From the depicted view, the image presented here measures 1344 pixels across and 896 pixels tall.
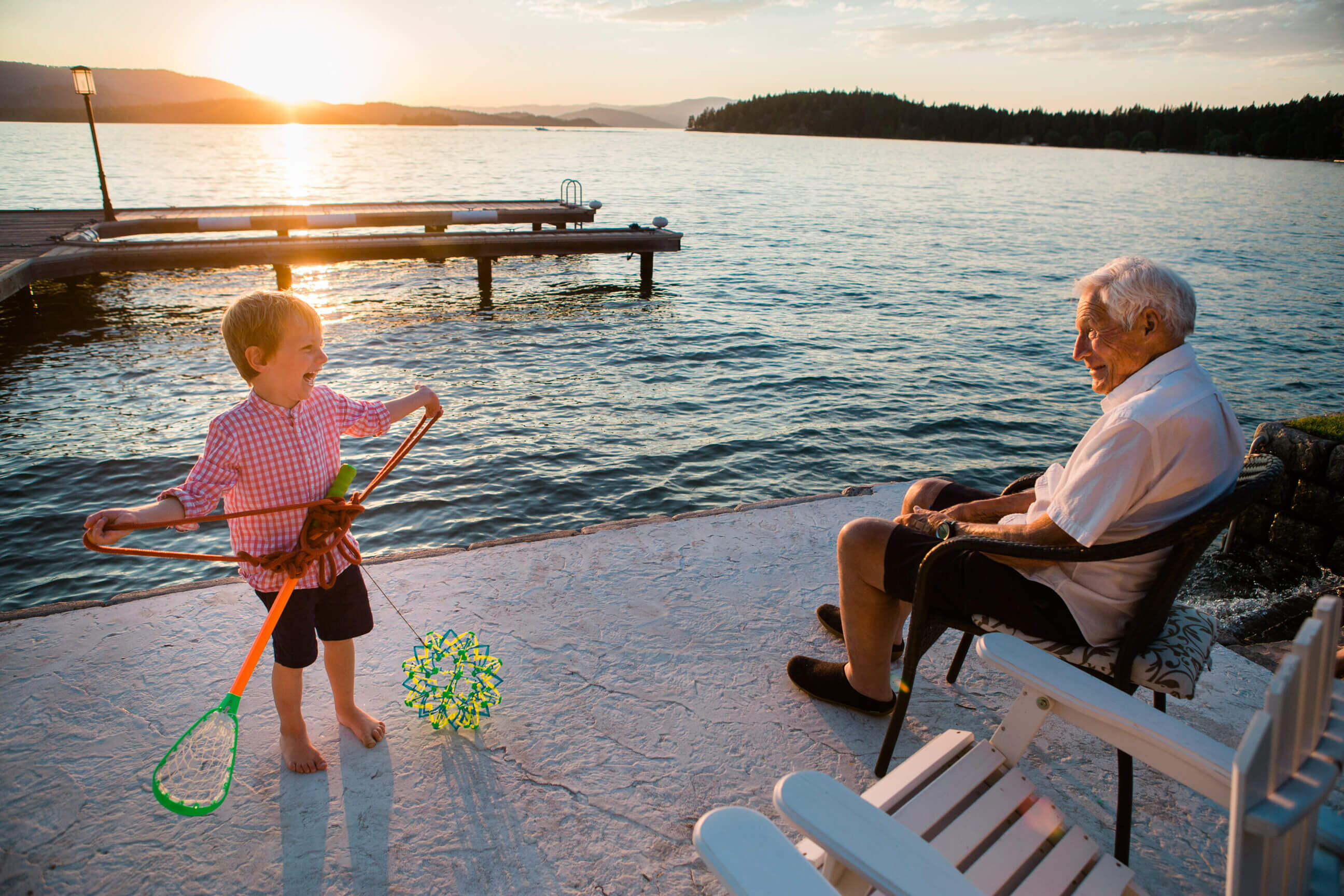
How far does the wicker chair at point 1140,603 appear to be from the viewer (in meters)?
2.00

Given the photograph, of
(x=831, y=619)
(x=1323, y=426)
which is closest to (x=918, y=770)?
(x=831, y=619)

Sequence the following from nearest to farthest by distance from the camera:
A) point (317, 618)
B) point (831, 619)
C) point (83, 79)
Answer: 1. point (317, 618)
2. point (831, 619)
3. point (83, 79)

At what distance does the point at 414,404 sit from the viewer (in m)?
2.70

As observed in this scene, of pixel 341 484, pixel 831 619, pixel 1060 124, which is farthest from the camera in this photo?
pixel 1060 124

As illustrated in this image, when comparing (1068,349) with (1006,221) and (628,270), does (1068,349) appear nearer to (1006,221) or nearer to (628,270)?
(628,270)

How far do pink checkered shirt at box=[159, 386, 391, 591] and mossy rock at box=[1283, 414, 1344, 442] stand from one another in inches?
219

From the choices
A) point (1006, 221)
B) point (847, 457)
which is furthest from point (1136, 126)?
point (847, 457)

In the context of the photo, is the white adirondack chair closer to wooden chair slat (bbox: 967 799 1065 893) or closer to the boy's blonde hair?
wooden chair slat (bbox: 967 799 1065 893)

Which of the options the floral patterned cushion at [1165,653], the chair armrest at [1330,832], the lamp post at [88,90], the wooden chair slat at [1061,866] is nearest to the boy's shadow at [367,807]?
the wooden chair slat at [1061,866]

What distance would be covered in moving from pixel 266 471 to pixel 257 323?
453 mm

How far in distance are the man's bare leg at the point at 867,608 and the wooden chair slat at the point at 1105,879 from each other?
3.28 feet

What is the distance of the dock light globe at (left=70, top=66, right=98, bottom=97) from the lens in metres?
14.2

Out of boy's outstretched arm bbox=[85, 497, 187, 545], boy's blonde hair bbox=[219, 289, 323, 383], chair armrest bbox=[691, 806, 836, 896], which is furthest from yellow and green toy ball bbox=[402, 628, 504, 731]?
chair armrest bbox=[691, 806, 836, 896]

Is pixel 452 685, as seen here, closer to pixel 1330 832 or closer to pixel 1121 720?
pixel 1121 720
